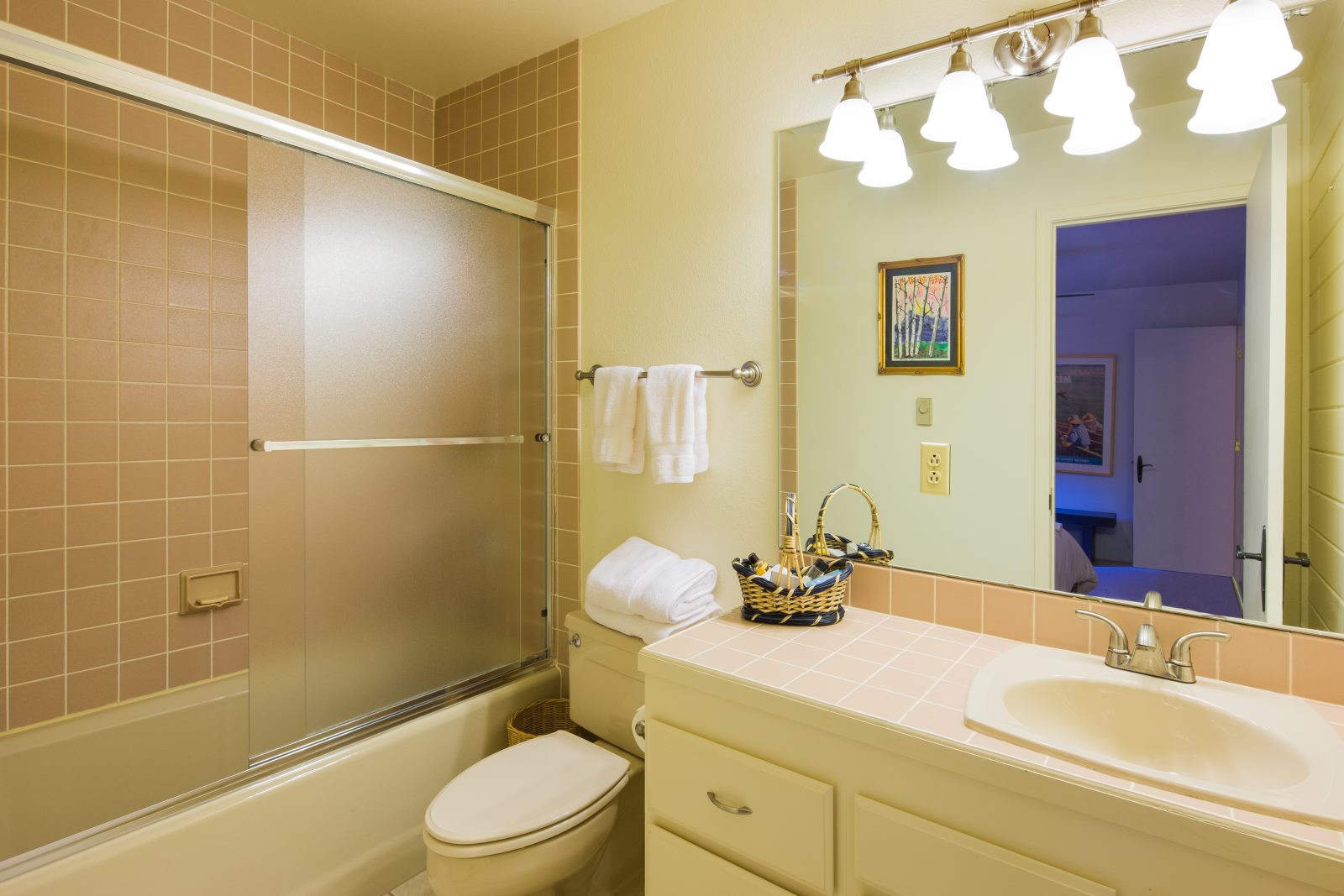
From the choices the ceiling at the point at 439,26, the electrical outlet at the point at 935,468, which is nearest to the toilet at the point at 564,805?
the electrical outlet at the point at 935,468

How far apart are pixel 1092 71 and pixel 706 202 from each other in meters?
0.90

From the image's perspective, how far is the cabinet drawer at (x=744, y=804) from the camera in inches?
41.1

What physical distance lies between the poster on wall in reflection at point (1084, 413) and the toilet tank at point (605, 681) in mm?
1036

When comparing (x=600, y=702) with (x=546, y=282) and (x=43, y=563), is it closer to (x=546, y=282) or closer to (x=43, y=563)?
(x=546, y=282)

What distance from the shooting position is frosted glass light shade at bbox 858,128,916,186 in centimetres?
150

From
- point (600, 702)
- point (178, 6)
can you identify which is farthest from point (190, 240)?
point (600, 702)

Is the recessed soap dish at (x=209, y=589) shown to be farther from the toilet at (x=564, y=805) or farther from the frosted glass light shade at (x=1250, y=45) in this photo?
the frosted glass light shade at (x=1250, y=45)

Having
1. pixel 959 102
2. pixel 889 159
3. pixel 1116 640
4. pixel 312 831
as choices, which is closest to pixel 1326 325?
pixel 1116 640

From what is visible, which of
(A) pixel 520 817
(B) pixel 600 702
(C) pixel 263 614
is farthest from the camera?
(B) pixel 600 702

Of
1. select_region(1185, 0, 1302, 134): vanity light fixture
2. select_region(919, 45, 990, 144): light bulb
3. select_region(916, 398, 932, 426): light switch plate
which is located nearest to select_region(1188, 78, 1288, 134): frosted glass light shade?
select_region(1185, 0, 1302, 134): vanity light fixture

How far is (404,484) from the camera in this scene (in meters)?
1.78

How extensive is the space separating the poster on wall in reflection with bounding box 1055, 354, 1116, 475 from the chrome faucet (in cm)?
29

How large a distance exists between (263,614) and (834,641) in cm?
122

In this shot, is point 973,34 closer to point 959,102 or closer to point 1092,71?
point 959,102
